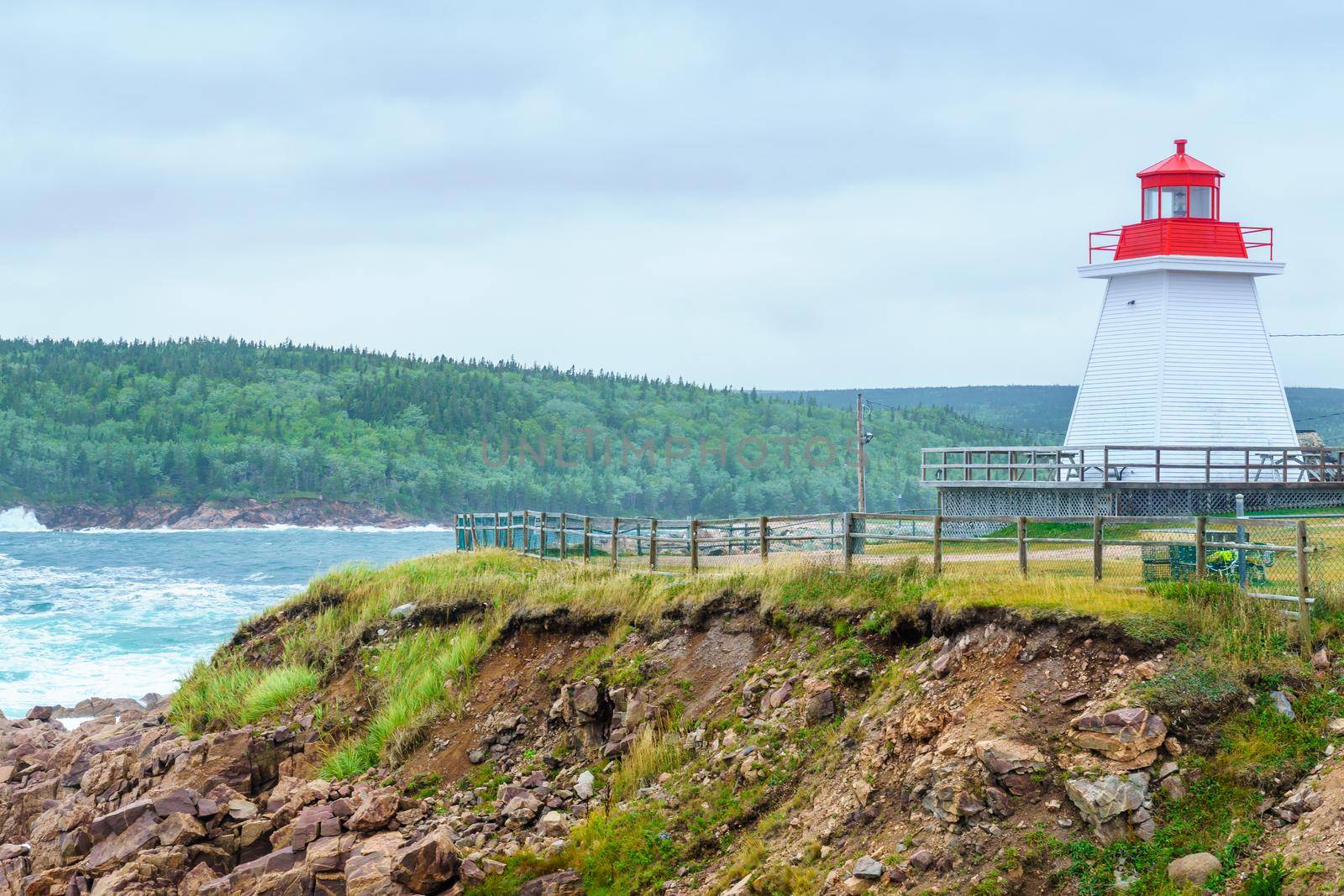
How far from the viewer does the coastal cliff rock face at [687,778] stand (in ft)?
41.0

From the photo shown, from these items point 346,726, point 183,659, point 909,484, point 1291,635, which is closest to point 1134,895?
point 1291,635

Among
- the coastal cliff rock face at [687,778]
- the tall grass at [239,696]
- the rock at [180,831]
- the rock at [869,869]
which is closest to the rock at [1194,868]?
the coastal cliff rock face at [687,778]

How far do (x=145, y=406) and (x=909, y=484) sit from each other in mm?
104267

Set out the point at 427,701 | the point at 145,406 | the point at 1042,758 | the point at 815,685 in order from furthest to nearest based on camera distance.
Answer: the point at 145,406 < the point at 427,701 < the point at 815,685 < the point at 1042,758

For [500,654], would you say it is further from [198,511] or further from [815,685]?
[198,511]

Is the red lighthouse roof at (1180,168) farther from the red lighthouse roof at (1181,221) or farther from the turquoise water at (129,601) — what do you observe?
the turquoise water at (129,601)

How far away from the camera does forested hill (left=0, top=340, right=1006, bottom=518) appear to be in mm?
172250

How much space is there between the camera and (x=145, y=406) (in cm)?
19125

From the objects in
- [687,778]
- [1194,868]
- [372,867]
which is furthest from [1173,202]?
[372,867]

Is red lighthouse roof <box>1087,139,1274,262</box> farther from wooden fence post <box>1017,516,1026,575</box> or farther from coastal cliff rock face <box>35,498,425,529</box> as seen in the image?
coastal cliff rock face <box>35,498,425,529</box>

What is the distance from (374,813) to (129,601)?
180 ft

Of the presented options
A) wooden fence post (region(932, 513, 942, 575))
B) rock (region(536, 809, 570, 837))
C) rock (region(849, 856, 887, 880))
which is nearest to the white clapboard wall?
wooden fence post (region(932, 513, 942, 575))

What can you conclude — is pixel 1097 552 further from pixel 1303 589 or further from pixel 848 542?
pixel 848 542

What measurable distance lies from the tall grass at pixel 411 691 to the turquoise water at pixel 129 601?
32.0ft
